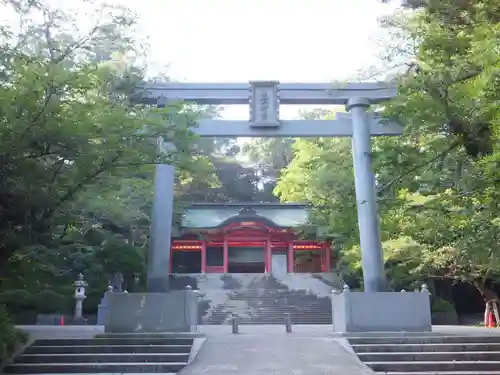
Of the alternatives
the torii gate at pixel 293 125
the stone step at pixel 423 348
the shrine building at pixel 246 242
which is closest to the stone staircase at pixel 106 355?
the torii gate at pixel 293 125

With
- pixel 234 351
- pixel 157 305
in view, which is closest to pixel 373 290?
pixel 234 351

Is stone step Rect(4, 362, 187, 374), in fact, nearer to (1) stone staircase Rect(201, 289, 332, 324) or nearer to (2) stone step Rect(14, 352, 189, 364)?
(2) stone step Rect(14, 352, 189, 364)

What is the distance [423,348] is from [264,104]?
6724 millimetres

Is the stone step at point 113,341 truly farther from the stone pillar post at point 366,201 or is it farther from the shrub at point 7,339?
the stone pillar post at point 366,201

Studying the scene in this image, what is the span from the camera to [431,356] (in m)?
9.16

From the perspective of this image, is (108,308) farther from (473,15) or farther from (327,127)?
(473,15)

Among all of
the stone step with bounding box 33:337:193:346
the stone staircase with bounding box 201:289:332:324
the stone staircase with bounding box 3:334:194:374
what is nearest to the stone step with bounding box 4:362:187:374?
the stone staircase with bounding box 3:334:194:374

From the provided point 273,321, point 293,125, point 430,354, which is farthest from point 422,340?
point 273,321

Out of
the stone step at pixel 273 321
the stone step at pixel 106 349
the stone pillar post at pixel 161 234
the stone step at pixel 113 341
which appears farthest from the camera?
the stone step at pixel 273 321

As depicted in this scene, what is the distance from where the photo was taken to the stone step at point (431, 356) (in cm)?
908

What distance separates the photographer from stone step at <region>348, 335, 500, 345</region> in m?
9.91

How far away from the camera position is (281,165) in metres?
44.7

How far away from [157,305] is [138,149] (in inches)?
166

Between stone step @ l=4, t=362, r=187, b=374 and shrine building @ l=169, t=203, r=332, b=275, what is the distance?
18077mm
